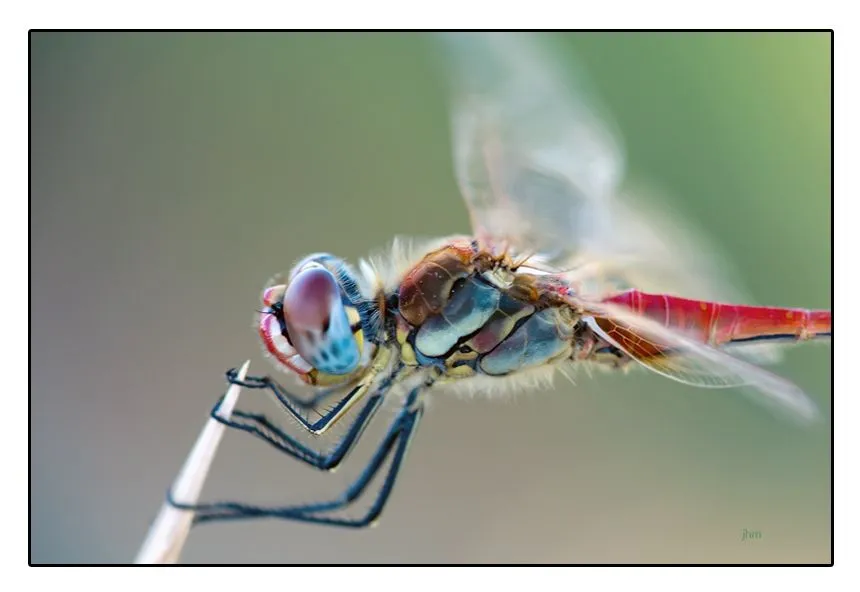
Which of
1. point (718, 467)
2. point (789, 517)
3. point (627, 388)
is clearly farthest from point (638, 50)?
point (789, 517)

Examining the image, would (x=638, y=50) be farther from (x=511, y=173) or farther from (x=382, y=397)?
(x=382, y=397)

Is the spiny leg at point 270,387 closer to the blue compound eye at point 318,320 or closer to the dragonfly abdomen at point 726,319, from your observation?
the blue compound eye at point 318,320

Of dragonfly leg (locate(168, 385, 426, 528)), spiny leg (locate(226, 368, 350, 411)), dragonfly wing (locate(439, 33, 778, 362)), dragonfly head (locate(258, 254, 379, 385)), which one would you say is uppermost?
dragonfly wing (locate(439, 33, 778, 362))

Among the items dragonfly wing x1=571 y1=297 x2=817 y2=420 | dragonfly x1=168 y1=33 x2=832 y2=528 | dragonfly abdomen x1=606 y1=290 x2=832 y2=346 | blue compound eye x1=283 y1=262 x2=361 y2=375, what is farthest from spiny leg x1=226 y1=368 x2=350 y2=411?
dragonfly abdomen x1=606 y1=290 x2=832 y2=346

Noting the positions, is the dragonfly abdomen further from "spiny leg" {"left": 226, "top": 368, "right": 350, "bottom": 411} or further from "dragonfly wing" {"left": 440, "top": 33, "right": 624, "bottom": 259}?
"spiny leg" {"left": 226, "top": 368, "right": 350, "bottom": 411}

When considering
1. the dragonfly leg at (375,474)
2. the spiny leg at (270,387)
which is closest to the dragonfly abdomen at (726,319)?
the dragonfly leg at (375,474)

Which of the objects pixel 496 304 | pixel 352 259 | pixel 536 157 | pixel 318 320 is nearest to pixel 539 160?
pixel 536 157

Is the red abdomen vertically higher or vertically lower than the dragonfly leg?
higher
